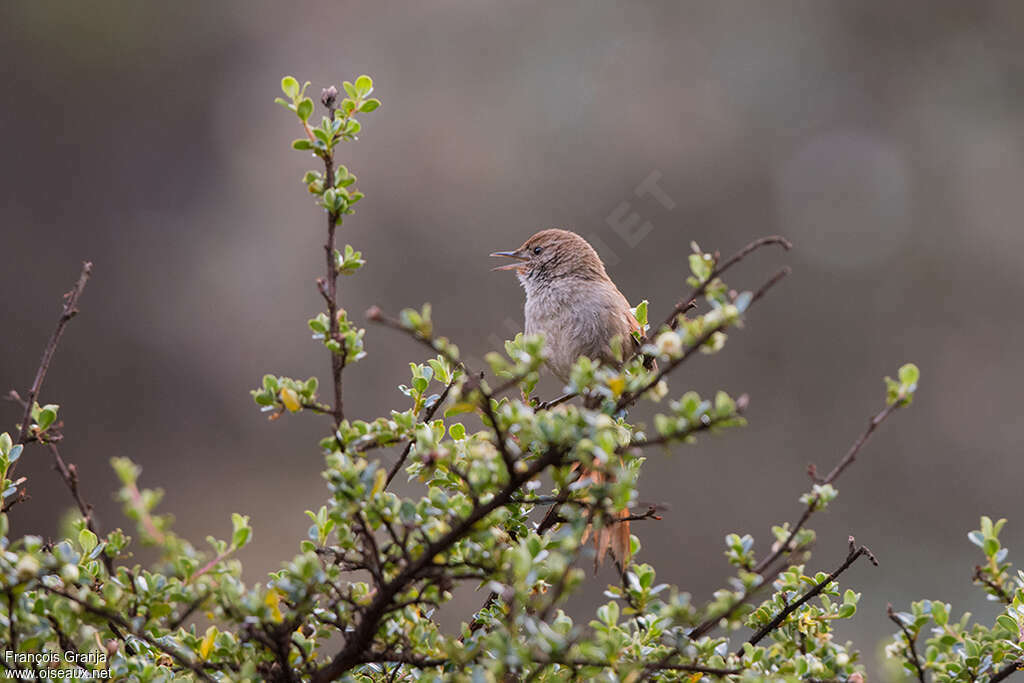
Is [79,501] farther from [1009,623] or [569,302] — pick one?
[569,302]

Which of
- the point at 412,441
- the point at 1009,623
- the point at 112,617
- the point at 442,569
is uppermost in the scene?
the point at 412,441

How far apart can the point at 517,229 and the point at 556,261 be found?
14.6 ft

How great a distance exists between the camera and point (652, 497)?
7320 mm

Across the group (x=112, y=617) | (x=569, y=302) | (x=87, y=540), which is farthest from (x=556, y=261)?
(x=112, y=617)

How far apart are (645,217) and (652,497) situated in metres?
2.49

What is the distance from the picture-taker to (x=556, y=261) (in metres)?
3.87

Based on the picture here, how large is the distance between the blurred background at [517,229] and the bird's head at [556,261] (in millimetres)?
3385

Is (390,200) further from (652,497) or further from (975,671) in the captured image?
(975,671)

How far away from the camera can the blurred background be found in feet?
24.9

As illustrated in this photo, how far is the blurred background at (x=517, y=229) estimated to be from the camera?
24.9ft

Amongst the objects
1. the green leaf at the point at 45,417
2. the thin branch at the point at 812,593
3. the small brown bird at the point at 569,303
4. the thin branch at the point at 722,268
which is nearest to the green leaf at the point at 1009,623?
the thin branch at the point at 812,593

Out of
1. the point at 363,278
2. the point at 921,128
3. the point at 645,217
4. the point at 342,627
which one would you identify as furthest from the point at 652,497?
the point at 342,627

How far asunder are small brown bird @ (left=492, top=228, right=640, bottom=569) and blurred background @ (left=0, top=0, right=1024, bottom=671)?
342cm

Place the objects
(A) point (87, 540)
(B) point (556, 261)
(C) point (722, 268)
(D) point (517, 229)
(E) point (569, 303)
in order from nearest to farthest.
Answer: (C) point (722, 268) → (A) point (87, 540) → (E) point (569, 303) → (B) point (556, 261) → (D) point (517, 229)
